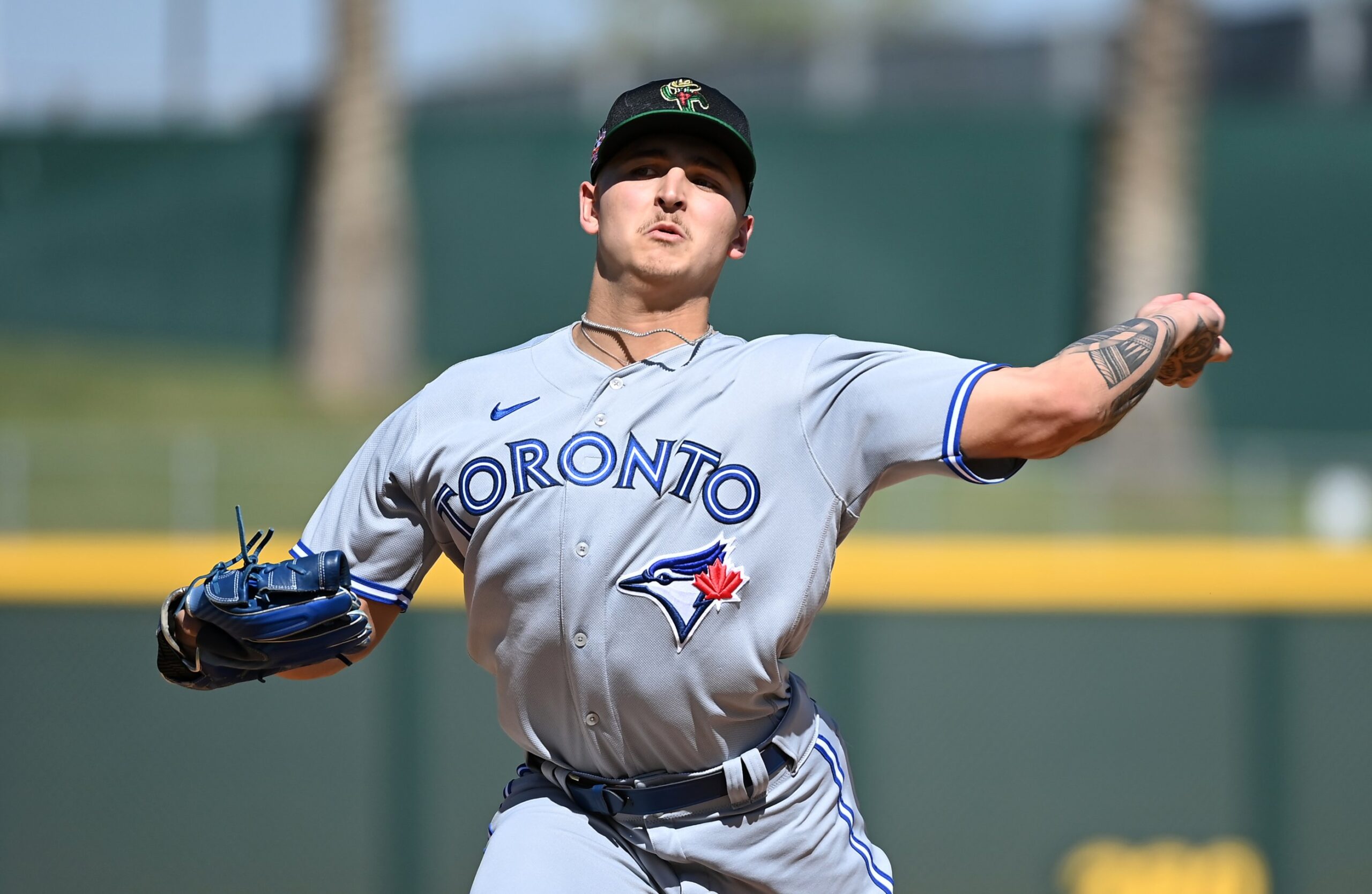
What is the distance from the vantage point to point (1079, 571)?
14.6 feet

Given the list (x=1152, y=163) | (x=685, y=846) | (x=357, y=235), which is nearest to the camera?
(x=685, y=846)

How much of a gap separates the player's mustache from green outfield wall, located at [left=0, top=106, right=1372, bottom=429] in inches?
509

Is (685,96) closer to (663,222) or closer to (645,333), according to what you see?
(663,222)

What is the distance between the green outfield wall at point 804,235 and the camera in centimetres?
1526

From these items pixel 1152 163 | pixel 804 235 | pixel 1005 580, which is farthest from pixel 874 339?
pixel 1005 580

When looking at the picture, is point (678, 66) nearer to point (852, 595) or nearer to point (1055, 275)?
point (1055, 275)

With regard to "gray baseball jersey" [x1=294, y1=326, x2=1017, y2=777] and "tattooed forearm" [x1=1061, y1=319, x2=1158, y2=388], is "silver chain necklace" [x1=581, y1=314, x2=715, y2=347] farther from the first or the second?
"tattooed forearm" [x1=1061, y1=319, x2=1158, y2=388]

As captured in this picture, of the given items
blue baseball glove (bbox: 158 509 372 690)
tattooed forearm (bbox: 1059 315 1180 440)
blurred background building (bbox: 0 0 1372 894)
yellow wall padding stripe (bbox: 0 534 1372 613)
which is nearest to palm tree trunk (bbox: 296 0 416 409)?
blurred background building (bbox: 0 0 1372 894)

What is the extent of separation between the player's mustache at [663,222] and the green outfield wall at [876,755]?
2.28 meters

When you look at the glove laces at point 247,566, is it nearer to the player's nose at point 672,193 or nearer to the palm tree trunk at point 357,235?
the player's nose at point 672,193

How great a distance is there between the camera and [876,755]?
4.37m

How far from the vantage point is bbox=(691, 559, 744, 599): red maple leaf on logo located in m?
2.26

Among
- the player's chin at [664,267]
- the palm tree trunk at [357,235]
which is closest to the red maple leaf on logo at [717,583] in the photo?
the player's chin at [664,267]

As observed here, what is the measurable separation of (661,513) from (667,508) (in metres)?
0.01
